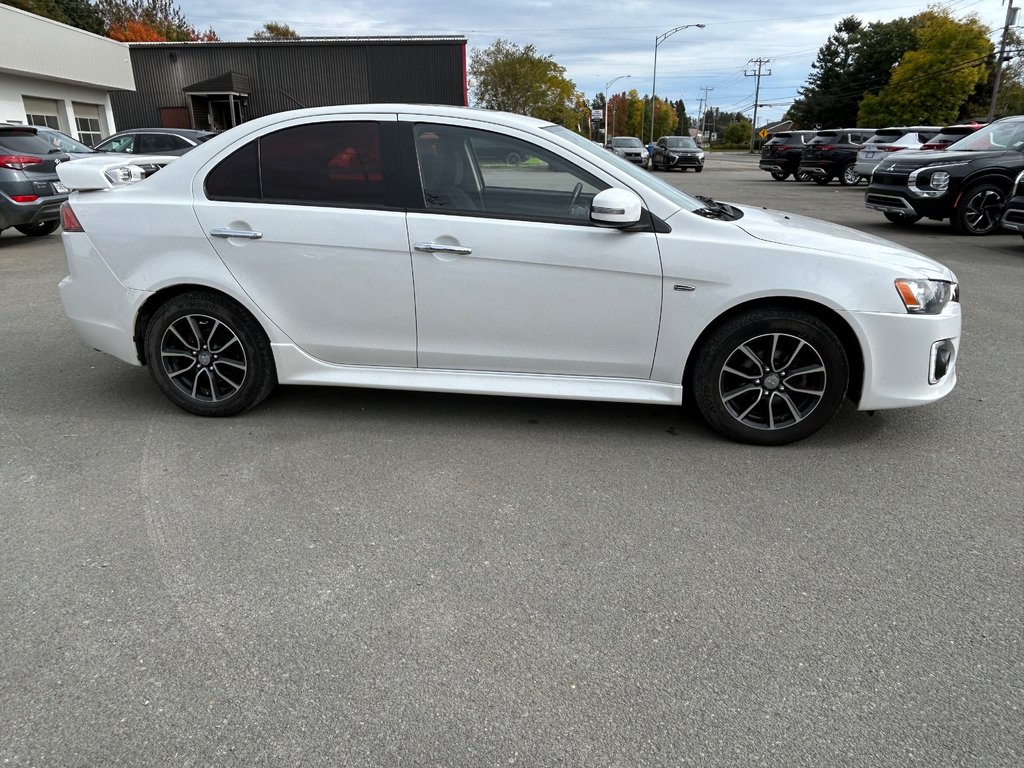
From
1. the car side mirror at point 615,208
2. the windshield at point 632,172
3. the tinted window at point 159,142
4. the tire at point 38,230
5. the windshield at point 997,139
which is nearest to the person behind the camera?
the car side mirror at point 615,208

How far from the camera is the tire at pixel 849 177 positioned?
2420cm

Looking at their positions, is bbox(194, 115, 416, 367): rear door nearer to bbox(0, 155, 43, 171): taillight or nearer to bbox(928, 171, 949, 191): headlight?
bbox(0, 155, 43, 171): taillight

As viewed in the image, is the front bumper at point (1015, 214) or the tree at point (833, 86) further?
the tree at point (833, 86)

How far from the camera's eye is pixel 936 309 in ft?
12.5

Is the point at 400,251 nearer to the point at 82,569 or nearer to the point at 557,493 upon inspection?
the point at 557,493

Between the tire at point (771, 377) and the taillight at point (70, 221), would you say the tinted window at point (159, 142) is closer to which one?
the taillight at point (70, 221)

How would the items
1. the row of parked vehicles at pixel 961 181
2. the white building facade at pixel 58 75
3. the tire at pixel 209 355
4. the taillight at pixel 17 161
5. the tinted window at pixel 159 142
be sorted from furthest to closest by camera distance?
the white building facade at pixel 58 75
the tinted window at pixel 159 142
the row of parked vehicles at pixel 961 181
the taillight at pixel 17 161
the tire at pixel 209 355

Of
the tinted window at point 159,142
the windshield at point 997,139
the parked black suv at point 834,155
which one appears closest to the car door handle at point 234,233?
the windshield at point 997,139

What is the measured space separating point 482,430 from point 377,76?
126ft

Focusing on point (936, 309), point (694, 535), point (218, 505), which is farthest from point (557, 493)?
point (936, 309)

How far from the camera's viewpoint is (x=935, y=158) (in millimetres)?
12273

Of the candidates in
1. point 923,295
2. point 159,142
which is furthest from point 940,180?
point 159,142

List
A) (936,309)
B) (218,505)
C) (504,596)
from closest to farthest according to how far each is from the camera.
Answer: (504,596)
(218,505)
(936,309)

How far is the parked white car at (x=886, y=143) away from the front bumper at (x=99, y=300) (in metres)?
20.3
